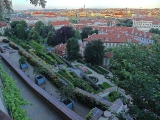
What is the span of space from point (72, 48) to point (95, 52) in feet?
15.5

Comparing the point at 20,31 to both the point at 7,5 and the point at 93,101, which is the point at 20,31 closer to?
the point at 7,5

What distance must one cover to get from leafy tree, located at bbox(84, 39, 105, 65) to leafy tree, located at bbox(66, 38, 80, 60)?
2293 millimetres

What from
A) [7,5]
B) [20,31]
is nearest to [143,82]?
[7,5]

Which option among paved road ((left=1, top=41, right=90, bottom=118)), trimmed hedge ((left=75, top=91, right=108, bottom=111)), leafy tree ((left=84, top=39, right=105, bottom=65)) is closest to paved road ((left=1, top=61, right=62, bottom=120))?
paved road ((left=1, top=41, right=90, bottom=118))

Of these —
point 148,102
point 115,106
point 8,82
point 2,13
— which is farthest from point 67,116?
point 2,13

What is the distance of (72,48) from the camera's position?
94.1ft

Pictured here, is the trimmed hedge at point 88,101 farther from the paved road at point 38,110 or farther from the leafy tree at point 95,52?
the leafy tree at point 95,52

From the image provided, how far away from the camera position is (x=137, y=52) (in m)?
5.42

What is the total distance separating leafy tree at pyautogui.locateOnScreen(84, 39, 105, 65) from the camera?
2683cm

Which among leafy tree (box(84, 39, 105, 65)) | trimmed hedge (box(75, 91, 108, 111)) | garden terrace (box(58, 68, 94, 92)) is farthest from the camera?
leafy tree (box(84, 39, 105, 65))

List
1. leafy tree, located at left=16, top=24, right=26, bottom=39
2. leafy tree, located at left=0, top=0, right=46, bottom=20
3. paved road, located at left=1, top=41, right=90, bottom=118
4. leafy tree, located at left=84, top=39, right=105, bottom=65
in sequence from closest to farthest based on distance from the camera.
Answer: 1. leafy tree, located at left=0, top=0, right=46, bottom=20
2. paved road, located at left=1, top=41, right=90, bottom=118
3. leafy tree, located at left=84, top=39, right=105, bottom=65
4. leafy tree, located at left=16, top=24, right=26, bottom=39

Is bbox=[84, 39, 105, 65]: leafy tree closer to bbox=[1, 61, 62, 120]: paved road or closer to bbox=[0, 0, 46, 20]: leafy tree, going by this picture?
bbox=[1, 61, 62, 120]: paved road

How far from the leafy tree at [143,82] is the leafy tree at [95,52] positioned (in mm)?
21364

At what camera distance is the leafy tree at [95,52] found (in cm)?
2683
